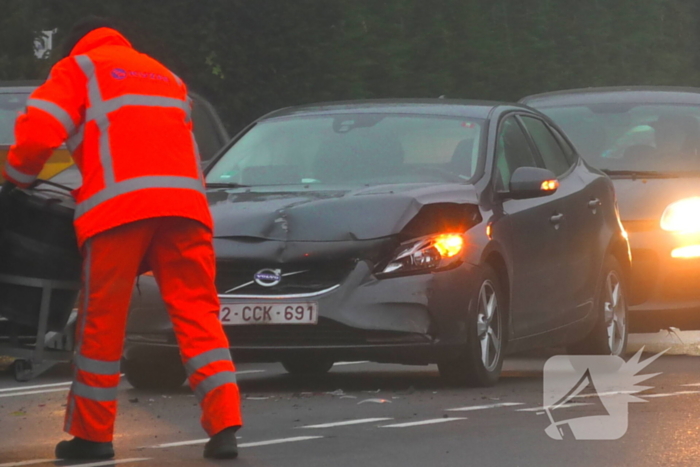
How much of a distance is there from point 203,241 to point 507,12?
32528 millimetres

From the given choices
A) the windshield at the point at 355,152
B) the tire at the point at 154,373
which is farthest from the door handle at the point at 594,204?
the tire at the point at 154,373

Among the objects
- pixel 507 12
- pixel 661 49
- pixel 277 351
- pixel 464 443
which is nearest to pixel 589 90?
pixel 277 351

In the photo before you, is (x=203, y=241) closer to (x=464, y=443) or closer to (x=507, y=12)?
(x=464, y=443)

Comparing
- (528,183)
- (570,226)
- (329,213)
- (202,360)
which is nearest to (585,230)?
(570,226)

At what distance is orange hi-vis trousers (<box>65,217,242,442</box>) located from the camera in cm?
643

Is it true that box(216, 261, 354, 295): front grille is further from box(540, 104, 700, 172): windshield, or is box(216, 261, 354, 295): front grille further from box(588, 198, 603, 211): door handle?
box(540, 104, 700, 172): windshield

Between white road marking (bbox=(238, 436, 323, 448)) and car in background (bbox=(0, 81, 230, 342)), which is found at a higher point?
car in background (bbox=(0, 81, 230, 342))

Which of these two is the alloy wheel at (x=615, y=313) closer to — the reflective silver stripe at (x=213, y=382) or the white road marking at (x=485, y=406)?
the white road marking at (x=485, y=406)

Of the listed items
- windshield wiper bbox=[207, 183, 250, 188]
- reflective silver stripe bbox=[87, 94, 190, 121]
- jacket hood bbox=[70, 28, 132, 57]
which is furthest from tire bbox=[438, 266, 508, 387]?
jacket hood bbox=[70, 28, 132, 57]

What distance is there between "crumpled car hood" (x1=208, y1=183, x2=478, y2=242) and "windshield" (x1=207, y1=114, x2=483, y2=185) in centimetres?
45

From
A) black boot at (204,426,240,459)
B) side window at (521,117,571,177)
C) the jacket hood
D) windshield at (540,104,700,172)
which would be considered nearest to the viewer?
black boot at (204,426,240,459)

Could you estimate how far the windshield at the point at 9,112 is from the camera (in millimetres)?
11570

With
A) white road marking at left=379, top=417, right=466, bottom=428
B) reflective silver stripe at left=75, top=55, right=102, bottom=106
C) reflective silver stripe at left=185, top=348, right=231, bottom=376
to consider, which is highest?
reflective silver stripe at left=75, top=55, right=102, bottom=106

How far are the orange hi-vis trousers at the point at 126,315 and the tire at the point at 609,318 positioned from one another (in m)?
4.49
